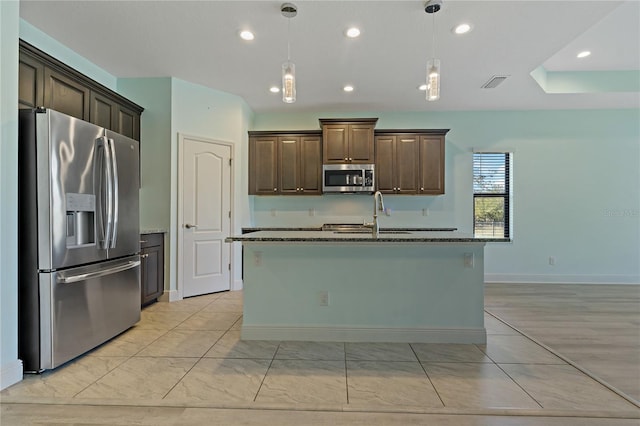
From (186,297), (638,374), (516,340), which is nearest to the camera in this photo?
(638,374)

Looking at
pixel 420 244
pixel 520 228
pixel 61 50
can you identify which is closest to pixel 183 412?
pixel 420 244

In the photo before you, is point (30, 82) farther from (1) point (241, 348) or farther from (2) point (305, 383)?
(2) point (305, 383)

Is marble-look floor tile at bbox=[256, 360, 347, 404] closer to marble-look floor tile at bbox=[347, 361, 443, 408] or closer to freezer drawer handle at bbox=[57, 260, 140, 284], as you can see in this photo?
marble-look floor tile at bbox=[347, 361, 443, 408]

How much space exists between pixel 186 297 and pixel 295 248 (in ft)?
7.09

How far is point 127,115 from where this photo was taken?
3.88 metres

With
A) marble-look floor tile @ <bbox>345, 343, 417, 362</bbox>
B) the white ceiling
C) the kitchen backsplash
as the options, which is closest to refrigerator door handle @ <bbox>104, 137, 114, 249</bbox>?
the white ceiling

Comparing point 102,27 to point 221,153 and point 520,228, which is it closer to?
point 221,153

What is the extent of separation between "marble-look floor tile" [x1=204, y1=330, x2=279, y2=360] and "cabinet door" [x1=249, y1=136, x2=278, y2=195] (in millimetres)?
2653

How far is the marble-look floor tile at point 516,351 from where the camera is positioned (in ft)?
7.98

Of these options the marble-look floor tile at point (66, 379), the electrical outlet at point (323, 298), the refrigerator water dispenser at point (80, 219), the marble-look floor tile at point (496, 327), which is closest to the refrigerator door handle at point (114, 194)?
the refrigerator water dispenser at point (80, 219)

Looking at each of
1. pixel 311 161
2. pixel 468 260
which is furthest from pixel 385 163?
pixel 468 260

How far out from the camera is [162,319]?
11.0 feet

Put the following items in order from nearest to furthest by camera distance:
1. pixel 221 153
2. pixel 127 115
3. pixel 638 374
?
pixel 638 374, pixel 127 115, pixel 221 153

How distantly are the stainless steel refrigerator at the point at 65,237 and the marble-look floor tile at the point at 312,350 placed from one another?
4.81ft
